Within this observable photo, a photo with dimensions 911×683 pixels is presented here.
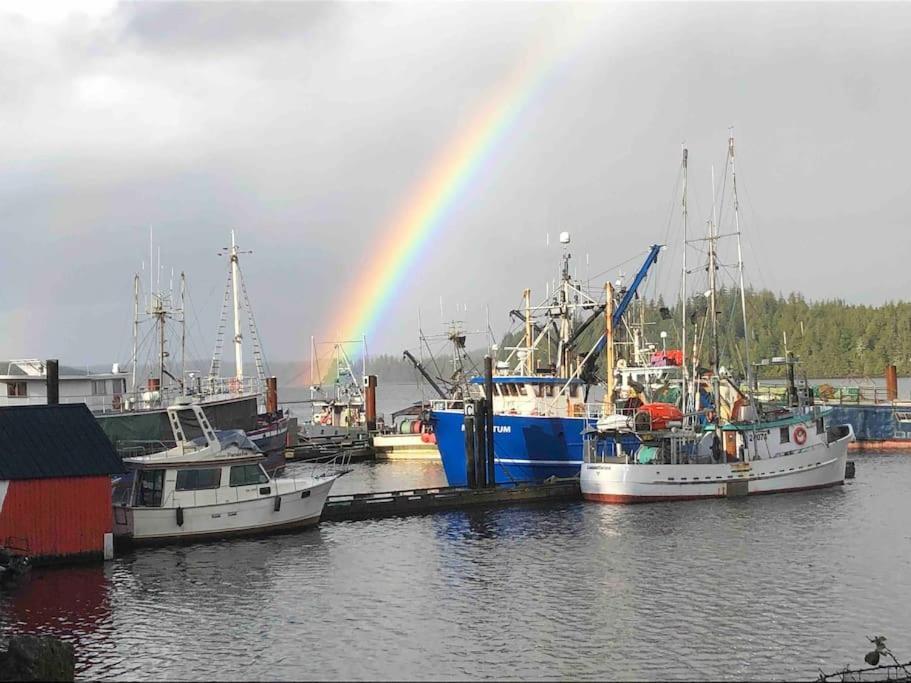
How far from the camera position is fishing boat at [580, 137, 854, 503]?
51.9 meters

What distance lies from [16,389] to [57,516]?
22044 mm

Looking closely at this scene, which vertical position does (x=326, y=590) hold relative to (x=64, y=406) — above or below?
below

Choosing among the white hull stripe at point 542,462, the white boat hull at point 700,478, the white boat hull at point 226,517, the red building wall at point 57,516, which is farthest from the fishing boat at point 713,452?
the red building wall at point 57,516

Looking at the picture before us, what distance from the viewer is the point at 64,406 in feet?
125

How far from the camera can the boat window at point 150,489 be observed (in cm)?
3912

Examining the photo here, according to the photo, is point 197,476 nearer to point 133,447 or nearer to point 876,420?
point 133,447

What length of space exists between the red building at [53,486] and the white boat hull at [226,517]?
260 centimetres

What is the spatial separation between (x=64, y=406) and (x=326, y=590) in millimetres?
13376

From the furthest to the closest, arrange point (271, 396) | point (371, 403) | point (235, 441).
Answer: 1. point (371, 403)
2. point (271, 396)
3. point (235, 441)

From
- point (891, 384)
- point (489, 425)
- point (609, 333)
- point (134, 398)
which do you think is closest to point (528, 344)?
point (609, 333)

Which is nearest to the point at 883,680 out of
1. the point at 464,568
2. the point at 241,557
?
the point at 464,568

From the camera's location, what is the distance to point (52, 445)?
36094mm

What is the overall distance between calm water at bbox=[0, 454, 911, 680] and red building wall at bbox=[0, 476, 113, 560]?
4.78 feet

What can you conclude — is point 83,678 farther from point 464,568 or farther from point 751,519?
point 751,519
